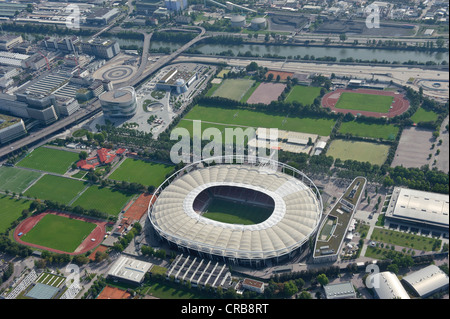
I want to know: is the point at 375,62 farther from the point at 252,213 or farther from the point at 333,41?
the point at 252,213

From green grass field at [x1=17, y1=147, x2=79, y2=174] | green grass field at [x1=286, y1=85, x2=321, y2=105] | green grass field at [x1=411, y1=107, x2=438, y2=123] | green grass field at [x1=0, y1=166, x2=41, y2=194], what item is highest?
green grass field at [x1=411, y1=107, x2=438, y2=123]

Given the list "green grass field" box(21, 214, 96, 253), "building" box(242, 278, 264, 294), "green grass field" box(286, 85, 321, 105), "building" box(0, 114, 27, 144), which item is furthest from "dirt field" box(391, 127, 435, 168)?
"building" box(0, 114, 27, 144)

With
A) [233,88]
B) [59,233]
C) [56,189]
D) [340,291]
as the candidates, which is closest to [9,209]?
[56,189]

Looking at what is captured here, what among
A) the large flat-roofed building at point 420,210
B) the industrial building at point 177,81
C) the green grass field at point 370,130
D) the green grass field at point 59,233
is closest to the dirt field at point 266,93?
the industrial building at point 177,81

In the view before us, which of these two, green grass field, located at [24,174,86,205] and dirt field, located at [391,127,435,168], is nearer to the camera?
dirt field, located at [391,127,435,168]

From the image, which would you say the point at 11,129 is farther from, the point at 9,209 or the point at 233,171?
the point at 233,171

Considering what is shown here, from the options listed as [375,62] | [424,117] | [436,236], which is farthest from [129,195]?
[375,62]

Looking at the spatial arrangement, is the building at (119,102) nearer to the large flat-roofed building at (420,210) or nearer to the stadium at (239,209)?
the stadium at (239,209)

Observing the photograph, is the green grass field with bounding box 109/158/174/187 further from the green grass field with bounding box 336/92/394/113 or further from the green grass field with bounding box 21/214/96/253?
the green grass field with bounding box 336/92/394/113
